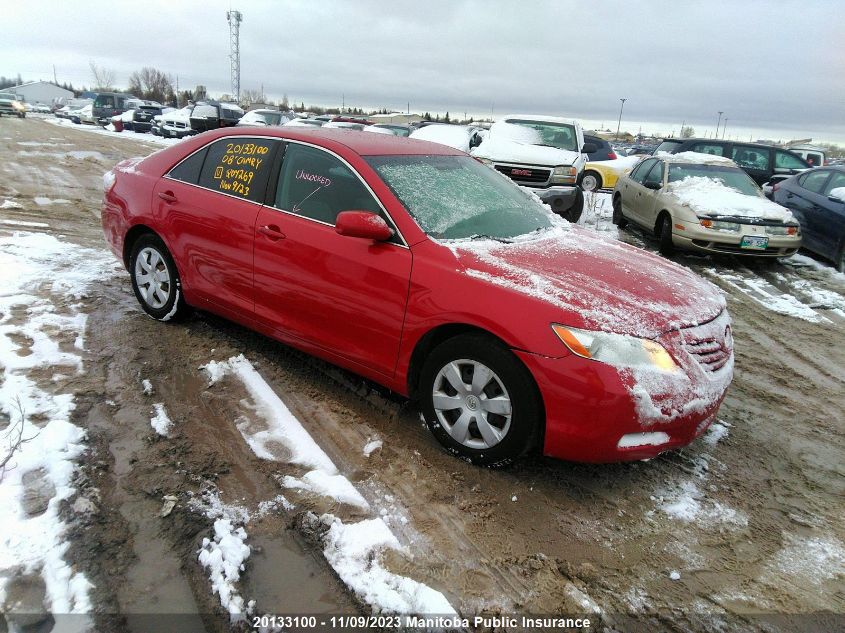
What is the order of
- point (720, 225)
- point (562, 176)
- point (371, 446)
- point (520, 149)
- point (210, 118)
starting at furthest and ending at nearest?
1. point (210, 118)
2. point (520, 149)
3. point (562, 176)
4. point (720, 225)
5. point (371, 446)

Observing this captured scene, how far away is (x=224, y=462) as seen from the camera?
2877mm

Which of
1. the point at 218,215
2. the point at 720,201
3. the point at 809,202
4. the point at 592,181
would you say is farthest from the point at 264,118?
the point at 218,215

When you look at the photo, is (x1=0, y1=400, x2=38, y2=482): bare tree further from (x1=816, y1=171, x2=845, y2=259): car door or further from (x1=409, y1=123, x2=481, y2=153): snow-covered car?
(x1=409, y1=123, x2=481, y2=153): snow-covered car

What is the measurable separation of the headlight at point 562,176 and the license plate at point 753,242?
9.27ft

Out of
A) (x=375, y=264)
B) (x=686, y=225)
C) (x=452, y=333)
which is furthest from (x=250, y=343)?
(x=686, y=225)

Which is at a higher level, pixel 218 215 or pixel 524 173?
pixel 524 173

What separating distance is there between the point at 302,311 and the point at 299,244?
1.36 ft

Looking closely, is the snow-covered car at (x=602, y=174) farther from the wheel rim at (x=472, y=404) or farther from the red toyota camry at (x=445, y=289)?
the wheel rim at (x=472, y=404)

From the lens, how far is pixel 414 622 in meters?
2.07

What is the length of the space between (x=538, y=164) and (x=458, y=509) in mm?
7685

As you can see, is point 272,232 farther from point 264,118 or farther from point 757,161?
point 264,118

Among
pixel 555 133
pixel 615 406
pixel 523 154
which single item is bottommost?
pixel 615 406

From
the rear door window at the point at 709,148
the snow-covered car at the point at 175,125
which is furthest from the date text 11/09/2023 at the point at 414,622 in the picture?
the snow-covered car at the point at 175,125

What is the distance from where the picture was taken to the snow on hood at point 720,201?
7777mm
